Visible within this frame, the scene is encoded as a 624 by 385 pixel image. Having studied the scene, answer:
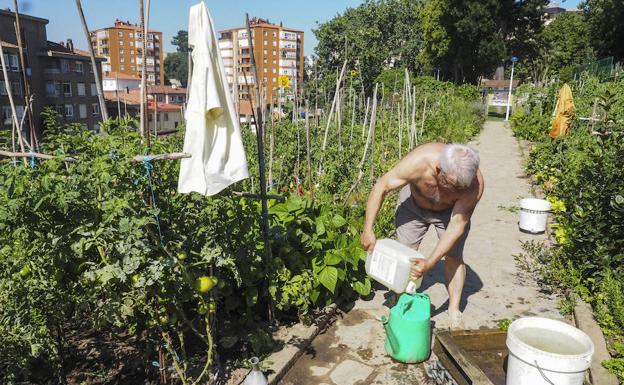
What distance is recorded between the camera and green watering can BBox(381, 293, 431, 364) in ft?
10.2

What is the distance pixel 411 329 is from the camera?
10.3 ft

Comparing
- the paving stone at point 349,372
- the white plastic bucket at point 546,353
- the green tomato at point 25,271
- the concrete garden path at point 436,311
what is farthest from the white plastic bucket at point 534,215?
the green tomato at point 25,271

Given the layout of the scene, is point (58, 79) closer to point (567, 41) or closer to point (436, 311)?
point (567, 41)

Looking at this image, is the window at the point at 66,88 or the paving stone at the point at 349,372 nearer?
the paving stone at the point at 349,372

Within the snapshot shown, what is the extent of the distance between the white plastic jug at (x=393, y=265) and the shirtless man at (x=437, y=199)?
0.06 metres

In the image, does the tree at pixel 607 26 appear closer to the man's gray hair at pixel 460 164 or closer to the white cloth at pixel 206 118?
the man's gray hair at pixel 460 164

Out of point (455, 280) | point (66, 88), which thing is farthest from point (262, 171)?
point (66, 88)

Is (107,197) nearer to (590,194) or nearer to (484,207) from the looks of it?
(590,194)

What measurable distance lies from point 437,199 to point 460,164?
569 mm

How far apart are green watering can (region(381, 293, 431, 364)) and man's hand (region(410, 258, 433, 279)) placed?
0.14 m

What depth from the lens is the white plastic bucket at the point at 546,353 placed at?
7.59ft

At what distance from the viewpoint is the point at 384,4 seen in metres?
43.4

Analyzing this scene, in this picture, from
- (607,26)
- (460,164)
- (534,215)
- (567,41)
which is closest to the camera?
(460,164)

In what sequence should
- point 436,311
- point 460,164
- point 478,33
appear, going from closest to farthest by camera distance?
point 460,164 → point 436,311 → point 478,33
